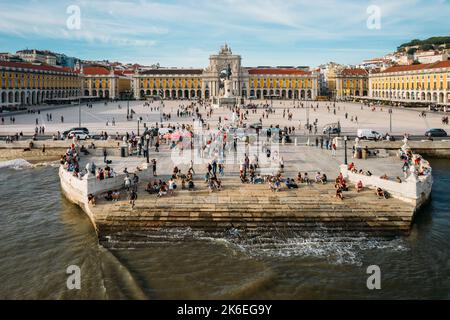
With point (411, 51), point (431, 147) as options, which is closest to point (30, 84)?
point (431, 147)

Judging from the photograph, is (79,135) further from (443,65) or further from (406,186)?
(443,65)

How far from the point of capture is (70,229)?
16.9 m

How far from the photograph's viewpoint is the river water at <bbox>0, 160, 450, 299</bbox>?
39.1 feet

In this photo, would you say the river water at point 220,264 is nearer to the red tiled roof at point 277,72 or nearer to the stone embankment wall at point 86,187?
the stone embankment wall at point 86,187

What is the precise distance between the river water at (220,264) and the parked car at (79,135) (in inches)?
674

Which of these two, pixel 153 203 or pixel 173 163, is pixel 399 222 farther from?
pixel 173 163

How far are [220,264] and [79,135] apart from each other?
961 inches

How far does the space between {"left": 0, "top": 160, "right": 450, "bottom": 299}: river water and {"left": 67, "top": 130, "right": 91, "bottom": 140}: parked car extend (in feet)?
56.1

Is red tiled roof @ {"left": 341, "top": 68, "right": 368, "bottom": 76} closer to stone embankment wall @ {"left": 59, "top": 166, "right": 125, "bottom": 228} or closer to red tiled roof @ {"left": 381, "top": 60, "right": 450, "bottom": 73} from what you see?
red tiled roof @ {"left": 381, "top": 60, "right": 450, "bottom": 73}

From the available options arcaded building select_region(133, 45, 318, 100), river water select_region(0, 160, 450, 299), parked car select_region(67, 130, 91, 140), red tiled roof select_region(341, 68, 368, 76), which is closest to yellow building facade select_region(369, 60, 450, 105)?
red tiled roof select_region(341, 68, 368, 76)
